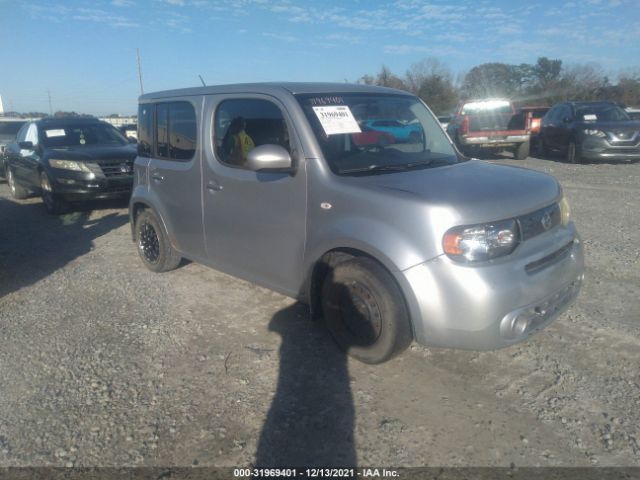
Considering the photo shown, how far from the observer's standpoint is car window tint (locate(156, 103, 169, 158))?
476 centimetres

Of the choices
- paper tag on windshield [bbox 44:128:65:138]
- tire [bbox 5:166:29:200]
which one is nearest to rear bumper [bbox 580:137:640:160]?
paper tag on windshield [bbox 44:128:65:138]

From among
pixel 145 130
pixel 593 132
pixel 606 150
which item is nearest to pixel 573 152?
pixel 593 132

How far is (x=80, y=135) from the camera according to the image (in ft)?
31.0

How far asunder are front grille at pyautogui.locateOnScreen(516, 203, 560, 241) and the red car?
119 cm

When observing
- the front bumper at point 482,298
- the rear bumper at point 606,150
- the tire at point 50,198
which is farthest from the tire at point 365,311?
the rear bumper at point 606,150

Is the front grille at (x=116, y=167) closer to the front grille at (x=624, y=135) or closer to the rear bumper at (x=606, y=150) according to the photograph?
the rear bumper at (x=606, y=150)

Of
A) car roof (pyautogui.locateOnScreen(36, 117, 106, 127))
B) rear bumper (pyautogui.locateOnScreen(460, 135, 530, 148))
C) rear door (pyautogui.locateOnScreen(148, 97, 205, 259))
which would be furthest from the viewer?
rear bumper (pyautogui.locateOnScreen(460, 135, 530, 148))

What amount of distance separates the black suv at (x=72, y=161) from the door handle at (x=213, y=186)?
16.7 ft

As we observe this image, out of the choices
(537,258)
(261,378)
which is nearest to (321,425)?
(261,378)

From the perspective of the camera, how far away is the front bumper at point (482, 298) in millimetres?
2742

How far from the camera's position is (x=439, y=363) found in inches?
135

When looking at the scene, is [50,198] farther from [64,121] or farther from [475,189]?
[475,189]

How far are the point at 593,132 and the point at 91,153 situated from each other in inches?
488

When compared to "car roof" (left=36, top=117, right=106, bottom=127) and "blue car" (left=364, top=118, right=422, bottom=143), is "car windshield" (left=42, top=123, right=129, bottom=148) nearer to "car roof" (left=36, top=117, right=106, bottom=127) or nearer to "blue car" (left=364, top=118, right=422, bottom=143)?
"car roof" (left=36, top=117, right=106, bottom=127)
